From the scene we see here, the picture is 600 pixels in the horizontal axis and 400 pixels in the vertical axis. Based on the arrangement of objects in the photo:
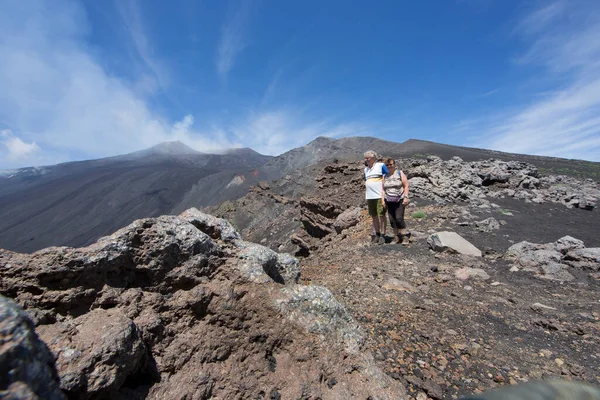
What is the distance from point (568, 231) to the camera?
702 cm

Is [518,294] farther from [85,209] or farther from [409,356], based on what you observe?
[85,209]

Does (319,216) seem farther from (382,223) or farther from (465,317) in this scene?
(465,317)

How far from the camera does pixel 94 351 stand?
1510 millimetres


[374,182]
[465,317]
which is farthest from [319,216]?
[465,317]

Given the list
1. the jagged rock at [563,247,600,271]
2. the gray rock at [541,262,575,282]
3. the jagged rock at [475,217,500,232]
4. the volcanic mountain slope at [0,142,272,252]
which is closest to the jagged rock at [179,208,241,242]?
the gray rock at [541,262,575,282]

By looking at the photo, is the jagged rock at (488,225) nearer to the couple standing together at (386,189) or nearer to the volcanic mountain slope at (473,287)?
the volcanic mountain slope at (473,287)

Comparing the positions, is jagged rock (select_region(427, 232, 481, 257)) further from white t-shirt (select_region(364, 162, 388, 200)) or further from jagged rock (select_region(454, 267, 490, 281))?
white t-shirt (select_region(364, 162, 388, 200))

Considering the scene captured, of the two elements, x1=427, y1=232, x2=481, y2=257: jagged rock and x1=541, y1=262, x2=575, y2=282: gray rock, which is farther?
x1=427, y1=232, x2=481, y2=257: jagged rock

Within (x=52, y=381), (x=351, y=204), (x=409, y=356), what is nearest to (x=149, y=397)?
(x=52, y=381)

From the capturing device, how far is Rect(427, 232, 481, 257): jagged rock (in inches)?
212

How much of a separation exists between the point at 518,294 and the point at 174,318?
14.5 ft

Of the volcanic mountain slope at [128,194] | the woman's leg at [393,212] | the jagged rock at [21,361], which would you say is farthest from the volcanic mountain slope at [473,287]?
the volcanic mountain slope at [128,194]

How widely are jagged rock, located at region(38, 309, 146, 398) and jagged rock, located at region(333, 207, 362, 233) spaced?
7.13 m

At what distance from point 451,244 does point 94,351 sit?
18.5 feet
